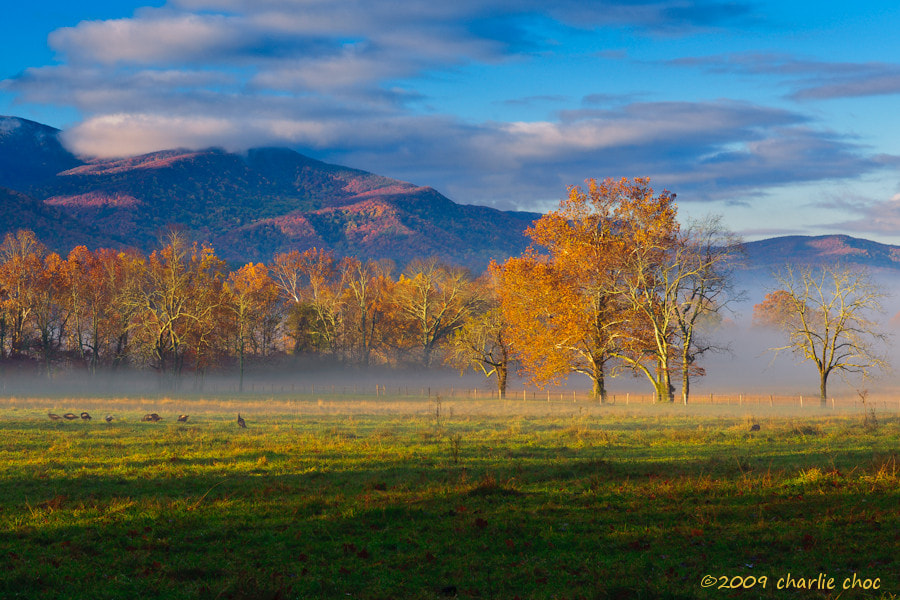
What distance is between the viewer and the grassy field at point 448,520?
361 inches

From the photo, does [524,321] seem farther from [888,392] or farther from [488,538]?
[888,392]

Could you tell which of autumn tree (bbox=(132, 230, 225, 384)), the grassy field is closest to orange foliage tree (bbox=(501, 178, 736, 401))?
the grassy field

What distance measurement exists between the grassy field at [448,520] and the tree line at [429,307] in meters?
22.8

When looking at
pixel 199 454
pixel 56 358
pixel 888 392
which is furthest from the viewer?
pixel 888 392

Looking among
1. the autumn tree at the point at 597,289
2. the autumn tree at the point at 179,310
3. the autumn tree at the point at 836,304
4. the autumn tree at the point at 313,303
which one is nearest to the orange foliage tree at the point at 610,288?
the autumn tree at the point at 597,289

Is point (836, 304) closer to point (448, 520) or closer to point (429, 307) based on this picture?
point (429, 307)

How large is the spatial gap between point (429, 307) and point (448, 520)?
220 ft

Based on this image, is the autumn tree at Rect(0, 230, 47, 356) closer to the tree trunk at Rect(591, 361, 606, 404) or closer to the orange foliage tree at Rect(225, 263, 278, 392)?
the orange foliage tree at Rect(225, 263, 278, 392)

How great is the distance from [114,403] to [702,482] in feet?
146

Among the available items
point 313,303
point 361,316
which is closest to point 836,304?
point 361,316

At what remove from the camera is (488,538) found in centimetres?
1126

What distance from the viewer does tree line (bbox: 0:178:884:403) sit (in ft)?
153

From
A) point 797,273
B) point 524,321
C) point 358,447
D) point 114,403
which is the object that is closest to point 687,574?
point 358,447

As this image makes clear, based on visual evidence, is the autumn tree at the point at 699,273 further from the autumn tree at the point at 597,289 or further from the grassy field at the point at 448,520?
the grassy field at the point at 448,520
